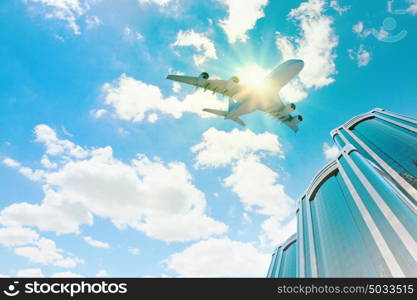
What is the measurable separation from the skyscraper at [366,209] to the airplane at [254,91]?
72.7 feet

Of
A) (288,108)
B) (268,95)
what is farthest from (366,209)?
(268,95)

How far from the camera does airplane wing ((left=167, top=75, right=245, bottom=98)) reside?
1351 inches

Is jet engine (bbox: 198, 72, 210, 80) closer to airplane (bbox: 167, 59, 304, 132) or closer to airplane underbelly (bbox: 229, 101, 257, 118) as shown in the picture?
airplane (bbox: 167, 59, 304, 132)

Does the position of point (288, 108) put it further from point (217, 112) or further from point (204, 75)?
→ point (204, 75)

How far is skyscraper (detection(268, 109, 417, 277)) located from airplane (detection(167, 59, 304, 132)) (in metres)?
22.2

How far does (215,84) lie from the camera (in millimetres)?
36062

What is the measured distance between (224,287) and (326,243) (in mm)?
55942

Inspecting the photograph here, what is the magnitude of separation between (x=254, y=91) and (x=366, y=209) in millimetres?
33297

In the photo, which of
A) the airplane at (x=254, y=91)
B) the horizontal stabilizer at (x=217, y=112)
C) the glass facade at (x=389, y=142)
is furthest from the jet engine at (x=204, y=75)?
the glass facade at (x=389, y=142)

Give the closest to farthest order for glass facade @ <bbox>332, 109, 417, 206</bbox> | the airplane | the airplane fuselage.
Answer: the airplane fuselage, the airplane, glass facade @ <bbox>332, 109, 417, 206</bbox>

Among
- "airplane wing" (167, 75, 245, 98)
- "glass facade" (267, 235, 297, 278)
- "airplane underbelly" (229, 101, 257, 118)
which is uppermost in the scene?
"airplane wing" (167, 75, 245, 98)

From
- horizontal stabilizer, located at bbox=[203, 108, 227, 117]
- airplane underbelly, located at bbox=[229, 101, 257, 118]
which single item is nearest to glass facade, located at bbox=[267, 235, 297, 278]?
airplane underbelly, located at bbox=[229, 101, 257, 118]

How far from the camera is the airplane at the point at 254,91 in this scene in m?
33.0

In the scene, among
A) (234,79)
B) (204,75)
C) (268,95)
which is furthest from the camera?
(268,95)
